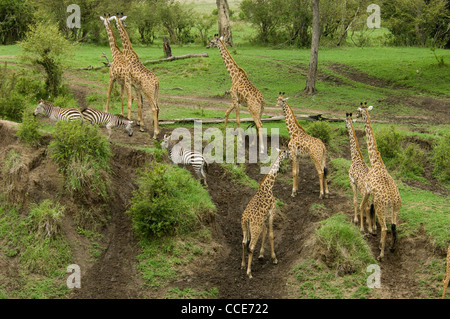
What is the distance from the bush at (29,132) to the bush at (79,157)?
0.70 meters

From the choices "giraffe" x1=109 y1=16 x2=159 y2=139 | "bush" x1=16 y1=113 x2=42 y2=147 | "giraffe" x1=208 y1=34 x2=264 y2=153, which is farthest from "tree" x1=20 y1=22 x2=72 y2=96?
"giraffe" x1=208 y1=34 x2=264 y2=153

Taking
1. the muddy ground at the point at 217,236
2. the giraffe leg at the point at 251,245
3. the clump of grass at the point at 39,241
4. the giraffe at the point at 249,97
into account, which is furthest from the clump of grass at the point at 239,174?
the clump of grass at the point at 39,241

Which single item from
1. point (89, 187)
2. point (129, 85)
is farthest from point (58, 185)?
point (129, 85)

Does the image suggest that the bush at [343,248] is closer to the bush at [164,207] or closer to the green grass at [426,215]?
the green grass at [426,215]

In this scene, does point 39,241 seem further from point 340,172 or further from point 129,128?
point 340,172

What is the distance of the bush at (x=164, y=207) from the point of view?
12.2 meters

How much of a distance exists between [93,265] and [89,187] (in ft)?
6.43

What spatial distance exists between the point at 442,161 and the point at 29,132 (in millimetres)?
11156

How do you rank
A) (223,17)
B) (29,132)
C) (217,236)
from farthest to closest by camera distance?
(223,17)
(29,132)
(217,236)

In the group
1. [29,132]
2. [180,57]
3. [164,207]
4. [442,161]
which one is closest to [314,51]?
[180,57]

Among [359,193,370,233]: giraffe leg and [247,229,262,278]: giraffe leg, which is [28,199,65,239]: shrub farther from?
[359,193,370,233]: giraffe leg

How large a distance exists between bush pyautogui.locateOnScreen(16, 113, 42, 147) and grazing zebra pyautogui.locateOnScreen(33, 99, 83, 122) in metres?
1.39

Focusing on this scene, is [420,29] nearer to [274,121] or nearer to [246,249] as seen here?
[274,121]

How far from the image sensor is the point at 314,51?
2248 centimetres
